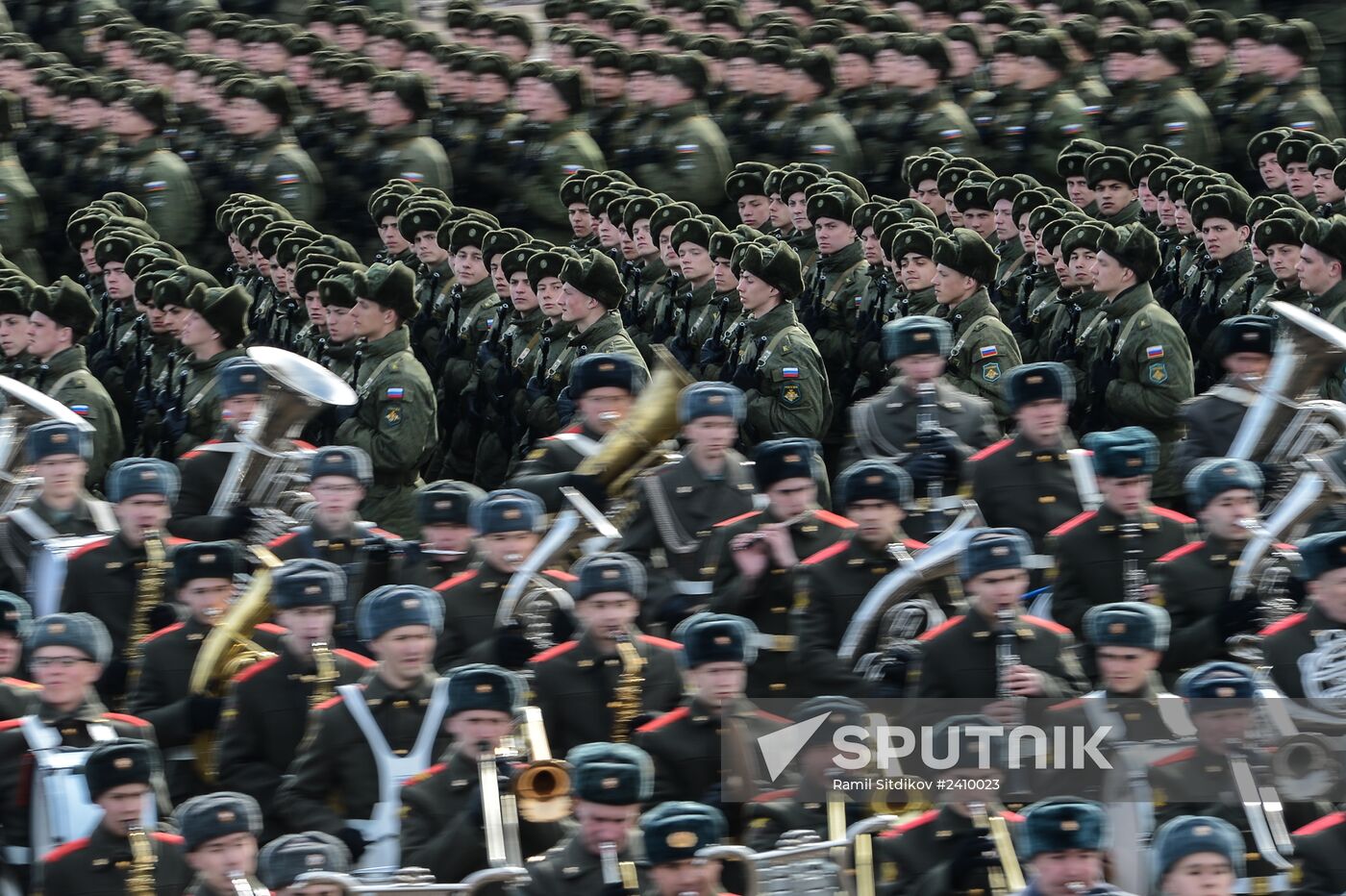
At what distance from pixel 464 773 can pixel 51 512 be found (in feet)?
10.8

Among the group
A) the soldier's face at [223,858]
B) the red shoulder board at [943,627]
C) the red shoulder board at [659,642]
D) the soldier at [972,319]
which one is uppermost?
the red shoulder board at [943,627]

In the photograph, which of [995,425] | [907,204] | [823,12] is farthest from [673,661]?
[823,12]

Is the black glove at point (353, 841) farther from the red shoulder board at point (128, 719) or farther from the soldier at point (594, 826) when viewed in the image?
the soldier at point (594, 826)

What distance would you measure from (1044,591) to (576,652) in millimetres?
2221

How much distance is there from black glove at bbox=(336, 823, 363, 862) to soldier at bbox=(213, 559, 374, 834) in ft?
1.83

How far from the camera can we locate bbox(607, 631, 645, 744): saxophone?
1021 centimetres

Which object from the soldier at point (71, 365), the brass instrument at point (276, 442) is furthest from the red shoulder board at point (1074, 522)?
the soldier at point (71, 365)

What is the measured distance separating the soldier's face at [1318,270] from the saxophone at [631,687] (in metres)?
5.30

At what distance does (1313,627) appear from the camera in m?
10.2

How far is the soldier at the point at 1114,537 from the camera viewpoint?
36.9ft

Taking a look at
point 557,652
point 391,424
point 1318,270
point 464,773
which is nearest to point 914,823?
point 464,773

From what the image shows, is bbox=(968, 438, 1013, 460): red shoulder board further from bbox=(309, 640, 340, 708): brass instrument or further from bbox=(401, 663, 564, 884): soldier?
bbox=(401, 663, 564, 884): soldier

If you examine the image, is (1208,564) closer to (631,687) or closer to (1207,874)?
(631,687)

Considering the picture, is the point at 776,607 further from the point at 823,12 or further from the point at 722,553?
the point at 823,12
